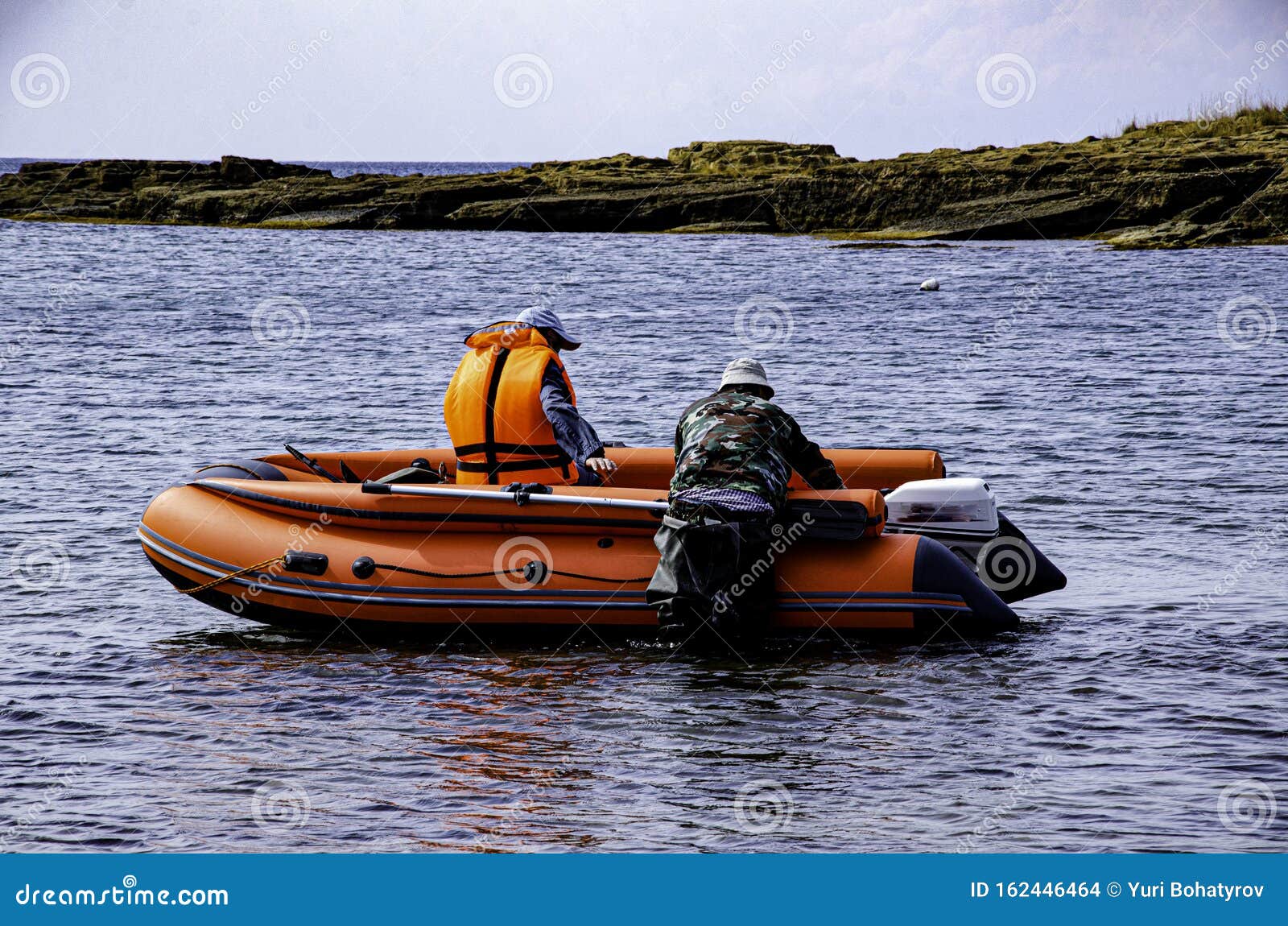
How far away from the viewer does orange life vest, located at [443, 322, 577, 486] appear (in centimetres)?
718

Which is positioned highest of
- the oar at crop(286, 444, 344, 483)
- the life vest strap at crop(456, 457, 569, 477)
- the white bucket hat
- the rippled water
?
the white bucket hat

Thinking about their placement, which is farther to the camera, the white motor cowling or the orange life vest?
the white motor cowling

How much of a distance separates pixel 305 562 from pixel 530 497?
4.25ft

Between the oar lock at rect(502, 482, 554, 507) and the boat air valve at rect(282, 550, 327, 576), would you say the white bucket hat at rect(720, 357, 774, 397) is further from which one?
the boat air valve at rect(282, 550, 327, 576)

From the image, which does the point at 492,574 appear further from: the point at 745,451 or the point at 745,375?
the point at 745,375

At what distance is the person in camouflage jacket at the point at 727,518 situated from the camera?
263 inches

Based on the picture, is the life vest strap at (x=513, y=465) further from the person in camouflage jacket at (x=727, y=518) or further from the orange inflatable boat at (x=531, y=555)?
the person in camouflage jacket at (x=727, y=518)

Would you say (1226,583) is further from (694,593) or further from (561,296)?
(561,296)

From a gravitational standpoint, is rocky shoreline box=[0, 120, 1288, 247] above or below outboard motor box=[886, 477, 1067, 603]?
above

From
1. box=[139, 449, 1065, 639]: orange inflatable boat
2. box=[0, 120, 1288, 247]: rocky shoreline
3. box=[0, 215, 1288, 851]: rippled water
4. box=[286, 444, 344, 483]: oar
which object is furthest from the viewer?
box=[0, 120, 1288, 247]: rocky shoreline

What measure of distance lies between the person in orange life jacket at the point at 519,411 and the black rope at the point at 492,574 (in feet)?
1.74

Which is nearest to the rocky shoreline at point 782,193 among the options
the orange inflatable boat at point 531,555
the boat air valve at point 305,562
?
the orange inflatable boat at point 531,555

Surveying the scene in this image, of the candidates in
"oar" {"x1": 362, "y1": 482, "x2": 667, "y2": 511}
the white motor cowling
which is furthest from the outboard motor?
"oar" {"x1": 362, "y1": 482, "x2": 667, "y2": 511}

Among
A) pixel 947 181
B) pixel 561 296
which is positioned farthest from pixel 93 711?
pixel 947 181
